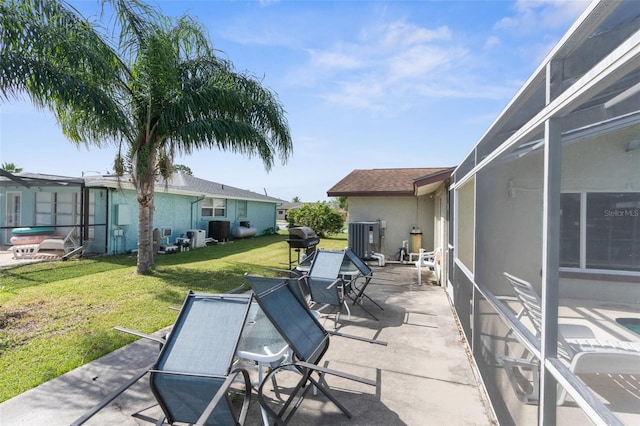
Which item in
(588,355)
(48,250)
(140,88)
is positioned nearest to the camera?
(588,355)

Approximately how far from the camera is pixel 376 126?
1245 centimetres

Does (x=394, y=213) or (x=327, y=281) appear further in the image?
(x=394, y=213)

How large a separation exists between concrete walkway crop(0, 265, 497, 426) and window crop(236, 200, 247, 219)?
18.1 meters

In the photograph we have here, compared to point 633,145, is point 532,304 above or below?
below

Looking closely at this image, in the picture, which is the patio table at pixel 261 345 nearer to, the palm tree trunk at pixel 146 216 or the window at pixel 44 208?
the palm tree trunk at pixel 146 216

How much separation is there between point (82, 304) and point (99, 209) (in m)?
7.68

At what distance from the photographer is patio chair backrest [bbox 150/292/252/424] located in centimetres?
264

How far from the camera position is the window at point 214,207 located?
1906 cm

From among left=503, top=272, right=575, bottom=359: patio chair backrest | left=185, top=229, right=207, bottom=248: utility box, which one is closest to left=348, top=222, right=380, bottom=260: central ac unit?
left=185, top=229, right=207, bottom=248: utility box

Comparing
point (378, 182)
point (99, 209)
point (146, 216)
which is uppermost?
point (378, 182)

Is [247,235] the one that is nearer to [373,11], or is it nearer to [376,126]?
[376,126]

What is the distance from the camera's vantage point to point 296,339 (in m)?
3.28

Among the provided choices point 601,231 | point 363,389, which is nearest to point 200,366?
point 363,389

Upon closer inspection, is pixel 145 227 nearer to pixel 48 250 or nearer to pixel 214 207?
pixel 48 250
